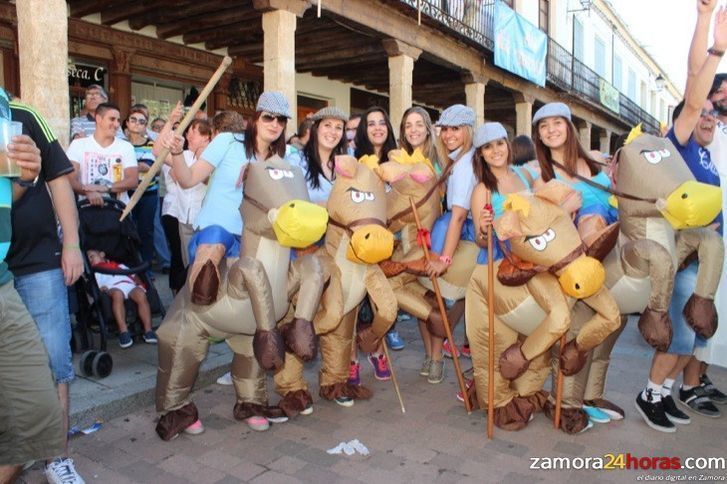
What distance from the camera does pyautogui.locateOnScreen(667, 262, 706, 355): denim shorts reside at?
3.41m

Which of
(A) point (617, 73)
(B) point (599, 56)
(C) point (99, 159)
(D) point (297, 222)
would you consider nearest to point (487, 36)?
(C) point (99, 159)

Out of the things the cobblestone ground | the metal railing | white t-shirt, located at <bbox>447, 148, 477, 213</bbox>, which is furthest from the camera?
the metal railing

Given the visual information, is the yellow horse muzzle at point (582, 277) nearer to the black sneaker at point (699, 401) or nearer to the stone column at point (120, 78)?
the black sneaker at point (699, 401)

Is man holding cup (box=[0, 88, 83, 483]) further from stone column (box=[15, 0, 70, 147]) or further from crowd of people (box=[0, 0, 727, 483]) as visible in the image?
stone column (box=[15, 0, 70, 147])

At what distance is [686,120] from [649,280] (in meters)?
1.06

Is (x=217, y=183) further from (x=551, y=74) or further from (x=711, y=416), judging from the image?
(x=551, y=74)

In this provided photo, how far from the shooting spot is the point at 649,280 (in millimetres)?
3131

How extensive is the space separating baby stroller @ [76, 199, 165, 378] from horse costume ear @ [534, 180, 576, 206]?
118 inches

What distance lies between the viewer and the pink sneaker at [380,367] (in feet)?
14.3

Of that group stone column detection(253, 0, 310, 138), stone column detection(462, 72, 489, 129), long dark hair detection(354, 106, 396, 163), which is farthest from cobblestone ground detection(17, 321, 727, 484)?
stone column detection(462, 72, 489, 129)

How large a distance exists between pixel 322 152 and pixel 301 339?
1.43m

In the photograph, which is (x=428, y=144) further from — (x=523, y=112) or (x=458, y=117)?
(x=523, y=112)

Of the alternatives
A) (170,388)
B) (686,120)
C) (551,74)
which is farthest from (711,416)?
(551,74)

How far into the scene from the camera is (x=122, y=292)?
4.53m
